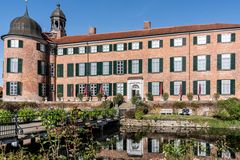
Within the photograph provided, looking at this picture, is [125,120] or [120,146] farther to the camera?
[125,120]

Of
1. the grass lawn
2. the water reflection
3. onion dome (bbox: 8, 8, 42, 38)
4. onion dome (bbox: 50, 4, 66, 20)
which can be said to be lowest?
the water reflection

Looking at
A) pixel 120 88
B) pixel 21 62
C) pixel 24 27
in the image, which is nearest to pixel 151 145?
pixel 120 88

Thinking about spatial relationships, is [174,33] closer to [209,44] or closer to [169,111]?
[209,44]

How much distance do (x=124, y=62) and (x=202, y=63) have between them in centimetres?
853

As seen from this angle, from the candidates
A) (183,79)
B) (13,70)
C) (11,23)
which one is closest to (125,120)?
(183,79)

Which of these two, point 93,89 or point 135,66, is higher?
point 135,66

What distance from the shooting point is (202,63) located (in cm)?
3144

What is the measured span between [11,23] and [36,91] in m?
8.36

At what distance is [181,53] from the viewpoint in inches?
1272

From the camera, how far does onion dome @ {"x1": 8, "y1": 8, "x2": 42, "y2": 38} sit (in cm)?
3475

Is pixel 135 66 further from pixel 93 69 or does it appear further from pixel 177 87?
pixel 177 87

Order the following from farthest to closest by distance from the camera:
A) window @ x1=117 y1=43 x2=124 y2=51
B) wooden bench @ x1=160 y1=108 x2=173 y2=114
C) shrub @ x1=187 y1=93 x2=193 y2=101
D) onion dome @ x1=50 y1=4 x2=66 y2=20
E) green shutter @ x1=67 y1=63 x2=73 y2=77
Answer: onion dome @ x1=50 y1=4 x2=66 y2=20 → green shutter @ x1=67 y1=63 x2=73 y2=77 → window @ x1=117 y1=43 x2=124 y2=51 → shrub @ x1=187 y1=93 x2=193 y2=101 → wooden bench @ x1=160 y1=108 x2=173 y2=114

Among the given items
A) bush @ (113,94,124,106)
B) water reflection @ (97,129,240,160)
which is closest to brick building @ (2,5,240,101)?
bush @ (113,94,124,106)

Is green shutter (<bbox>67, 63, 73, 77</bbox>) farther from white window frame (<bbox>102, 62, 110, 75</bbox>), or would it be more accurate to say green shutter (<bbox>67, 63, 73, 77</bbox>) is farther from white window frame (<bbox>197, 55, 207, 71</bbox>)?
white window frame (<bbox>197, 55, 207, 71</bbox>)
